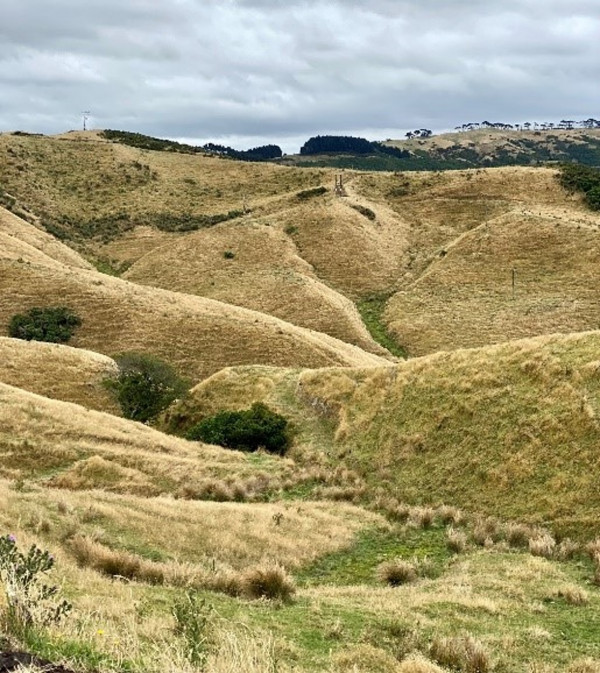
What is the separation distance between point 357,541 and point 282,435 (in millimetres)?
12718

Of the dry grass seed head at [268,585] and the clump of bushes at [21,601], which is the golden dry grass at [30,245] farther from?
the clump of bushes at [21,601]

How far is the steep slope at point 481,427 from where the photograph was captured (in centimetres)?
2091

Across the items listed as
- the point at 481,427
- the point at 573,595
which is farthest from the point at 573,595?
the point at 481,427

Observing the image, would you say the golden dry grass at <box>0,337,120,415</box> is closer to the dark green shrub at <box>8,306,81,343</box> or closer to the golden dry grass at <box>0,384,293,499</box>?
the golden dry grass at <box>0,384,293,499</box>

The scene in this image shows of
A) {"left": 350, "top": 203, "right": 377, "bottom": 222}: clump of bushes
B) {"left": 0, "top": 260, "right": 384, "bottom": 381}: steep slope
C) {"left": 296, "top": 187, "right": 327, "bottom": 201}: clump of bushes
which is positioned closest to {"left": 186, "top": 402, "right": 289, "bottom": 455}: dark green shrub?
{"left": 0, "top": 260, "right": 384, "bottom": 381}: steep slope

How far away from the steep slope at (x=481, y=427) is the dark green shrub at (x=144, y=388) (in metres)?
9.71

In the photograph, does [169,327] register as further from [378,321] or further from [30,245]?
[30,245]

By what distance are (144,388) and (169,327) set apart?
46.7 ft

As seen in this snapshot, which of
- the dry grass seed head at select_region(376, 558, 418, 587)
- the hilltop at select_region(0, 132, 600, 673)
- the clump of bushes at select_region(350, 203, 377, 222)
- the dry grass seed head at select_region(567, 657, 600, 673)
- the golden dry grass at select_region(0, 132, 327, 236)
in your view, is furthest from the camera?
the golden dry grass at select_region(0, 132, 327, 236)

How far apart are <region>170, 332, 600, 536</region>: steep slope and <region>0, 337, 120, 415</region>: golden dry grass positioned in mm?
12675

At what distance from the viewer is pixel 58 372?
40375 mm

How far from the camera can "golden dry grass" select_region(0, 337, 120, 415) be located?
3862 cm

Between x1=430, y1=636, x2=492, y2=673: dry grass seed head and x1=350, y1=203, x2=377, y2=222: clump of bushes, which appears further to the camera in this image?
x1=350, y1=203, x2=377, y2=222: clump of bushes

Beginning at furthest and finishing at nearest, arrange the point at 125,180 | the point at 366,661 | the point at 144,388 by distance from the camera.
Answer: the point at 125,180 → the point at 144,388 → the point at 366,661
